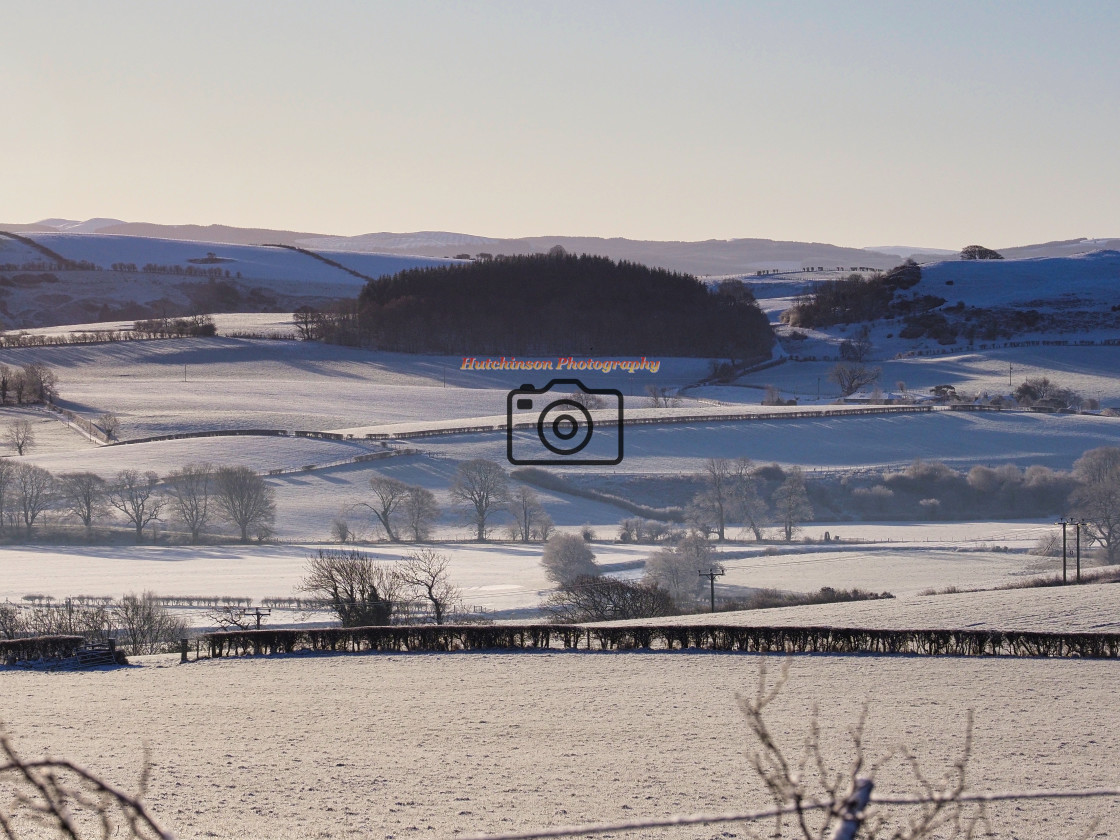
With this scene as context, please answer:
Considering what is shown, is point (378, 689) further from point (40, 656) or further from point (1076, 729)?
point (1076, 729)

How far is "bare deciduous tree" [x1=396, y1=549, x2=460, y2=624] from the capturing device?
39250 millimetres

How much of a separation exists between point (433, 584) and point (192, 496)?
26.5 meters

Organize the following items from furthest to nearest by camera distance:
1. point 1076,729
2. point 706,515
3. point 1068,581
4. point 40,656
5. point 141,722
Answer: point 706,515, point 1068,581, point 40,656, point 141,722, point 1076,729

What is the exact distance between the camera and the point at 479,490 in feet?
213

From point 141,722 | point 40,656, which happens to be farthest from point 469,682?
point 40,656

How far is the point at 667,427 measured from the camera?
85.6 m

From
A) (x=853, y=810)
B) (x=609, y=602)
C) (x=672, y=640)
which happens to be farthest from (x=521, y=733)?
(x=609, y=602)

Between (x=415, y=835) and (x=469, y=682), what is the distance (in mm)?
12279

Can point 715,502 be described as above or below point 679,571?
above

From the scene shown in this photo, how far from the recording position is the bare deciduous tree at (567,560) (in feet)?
153

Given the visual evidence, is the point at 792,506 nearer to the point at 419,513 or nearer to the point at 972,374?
the point at 419,513

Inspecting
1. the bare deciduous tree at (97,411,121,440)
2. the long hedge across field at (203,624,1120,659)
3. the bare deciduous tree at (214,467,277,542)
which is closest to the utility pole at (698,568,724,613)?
the long hedge across field at (203,624,1120,659)

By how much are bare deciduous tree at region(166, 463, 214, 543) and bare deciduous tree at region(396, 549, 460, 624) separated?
16079 millimetres

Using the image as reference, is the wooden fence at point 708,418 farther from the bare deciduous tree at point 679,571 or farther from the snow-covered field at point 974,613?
the snow-covered field at point 974,613
